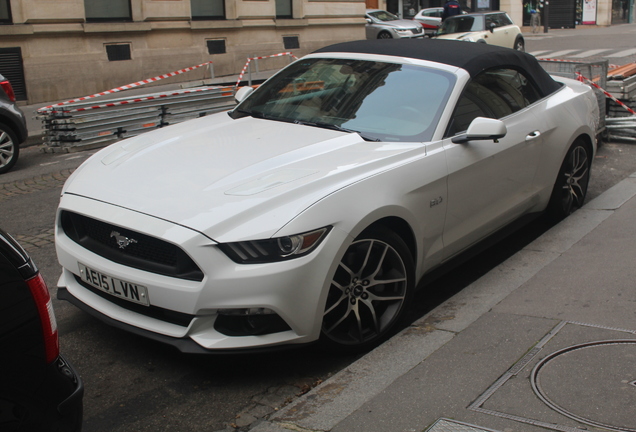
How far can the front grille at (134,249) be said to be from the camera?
3.48 metres

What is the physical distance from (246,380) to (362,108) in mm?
1982

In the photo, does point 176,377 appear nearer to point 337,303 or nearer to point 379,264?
point 337,303

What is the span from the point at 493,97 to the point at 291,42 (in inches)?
Answer: 731

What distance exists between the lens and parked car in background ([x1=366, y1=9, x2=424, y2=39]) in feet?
101

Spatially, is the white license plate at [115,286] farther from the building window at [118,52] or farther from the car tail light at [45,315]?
the building window at [118,52]

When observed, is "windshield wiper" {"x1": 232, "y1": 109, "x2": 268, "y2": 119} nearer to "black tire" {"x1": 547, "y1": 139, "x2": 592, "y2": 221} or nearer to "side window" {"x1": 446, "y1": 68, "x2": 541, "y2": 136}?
"side window" {"x1": 446, "y1": 68, "x2": 541, "y2": 136}

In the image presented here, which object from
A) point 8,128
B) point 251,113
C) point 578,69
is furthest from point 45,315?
point 578,69

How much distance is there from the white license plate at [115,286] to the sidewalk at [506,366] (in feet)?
2.95

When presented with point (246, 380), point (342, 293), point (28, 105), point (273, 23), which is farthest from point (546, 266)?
point (273, 23)

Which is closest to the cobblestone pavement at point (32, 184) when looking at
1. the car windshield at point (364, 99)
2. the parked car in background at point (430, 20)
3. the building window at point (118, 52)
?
the car windshield at point (364, 99)

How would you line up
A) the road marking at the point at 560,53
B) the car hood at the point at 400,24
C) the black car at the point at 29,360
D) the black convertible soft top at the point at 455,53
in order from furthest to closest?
the car hood at the point at 400,24, the road marking at the point at 560,53, the black convertible soft top at the point at 455,53, the black car at the point at 29,360

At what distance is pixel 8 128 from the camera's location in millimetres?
9477

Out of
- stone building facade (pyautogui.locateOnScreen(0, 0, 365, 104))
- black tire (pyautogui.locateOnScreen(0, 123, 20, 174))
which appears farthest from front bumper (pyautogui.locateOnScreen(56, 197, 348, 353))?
stone building facade (pyautogui.locateOnScreen(0, 0, 365, 104))

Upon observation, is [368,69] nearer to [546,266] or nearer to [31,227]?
[546,266]
